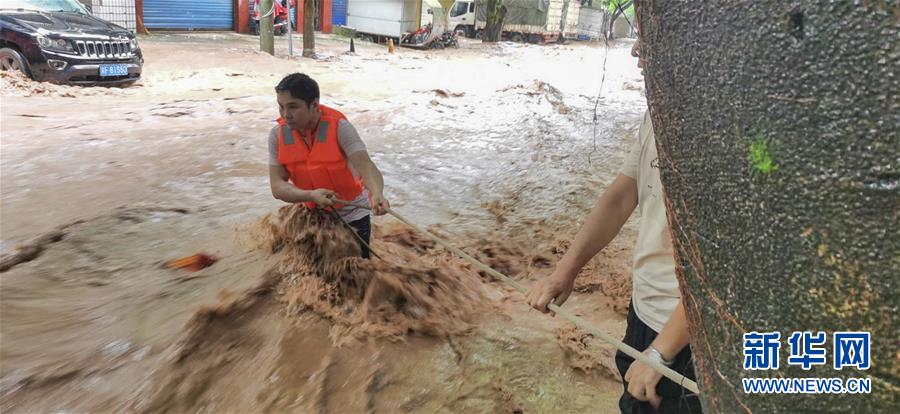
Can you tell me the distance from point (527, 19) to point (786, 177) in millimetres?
31888

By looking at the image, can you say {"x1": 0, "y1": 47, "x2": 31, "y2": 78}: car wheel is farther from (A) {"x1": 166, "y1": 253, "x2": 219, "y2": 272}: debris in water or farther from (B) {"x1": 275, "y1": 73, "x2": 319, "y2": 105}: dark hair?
(B) {"x1": 275, "y1": 73, "x2": 319, "y2": 105}: dark hair

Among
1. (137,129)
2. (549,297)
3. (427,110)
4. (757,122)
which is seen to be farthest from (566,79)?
(757,122)

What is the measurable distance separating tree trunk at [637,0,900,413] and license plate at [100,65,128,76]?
460 inches

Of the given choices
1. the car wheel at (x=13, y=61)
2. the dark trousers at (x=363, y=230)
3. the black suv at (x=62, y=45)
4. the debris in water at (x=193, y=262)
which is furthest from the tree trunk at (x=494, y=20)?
the dark trousers at (x=363, y=230)

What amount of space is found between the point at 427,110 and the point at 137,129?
4713 mm

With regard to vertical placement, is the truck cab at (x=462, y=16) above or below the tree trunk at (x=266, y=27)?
above

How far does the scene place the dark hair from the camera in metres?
3.34

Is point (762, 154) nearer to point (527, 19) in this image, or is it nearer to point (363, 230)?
point (363, 230)

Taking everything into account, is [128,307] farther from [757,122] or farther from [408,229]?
[757,122]

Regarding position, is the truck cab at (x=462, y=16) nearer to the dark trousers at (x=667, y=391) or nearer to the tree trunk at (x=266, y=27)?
the tree trunk at (x=266, y=27)

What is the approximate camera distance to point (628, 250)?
5254 mm

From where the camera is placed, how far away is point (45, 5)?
10.5 metres

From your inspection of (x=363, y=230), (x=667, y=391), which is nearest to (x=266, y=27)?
(x=363, y=230)

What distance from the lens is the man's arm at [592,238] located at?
6.45 ft
